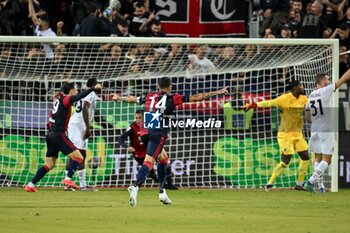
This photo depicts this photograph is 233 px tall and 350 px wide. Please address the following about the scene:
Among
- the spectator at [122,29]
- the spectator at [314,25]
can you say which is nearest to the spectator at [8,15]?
the spectator at [122,29]

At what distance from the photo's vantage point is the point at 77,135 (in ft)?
70.4

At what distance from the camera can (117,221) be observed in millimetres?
13633

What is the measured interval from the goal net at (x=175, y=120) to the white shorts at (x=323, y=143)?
1700 millimetres

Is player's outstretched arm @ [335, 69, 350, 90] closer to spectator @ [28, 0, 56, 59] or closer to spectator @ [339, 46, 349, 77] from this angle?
spectator @ [339, 46, 349, 77]

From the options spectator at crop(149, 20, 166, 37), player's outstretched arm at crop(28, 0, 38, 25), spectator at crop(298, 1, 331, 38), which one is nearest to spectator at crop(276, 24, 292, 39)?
spectator at crop(298, 1, 331, 38)

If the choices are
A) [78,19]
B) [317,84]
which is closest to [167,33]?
[78,19]

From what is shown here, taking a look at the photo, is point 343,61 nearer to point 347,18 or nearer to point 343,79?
point 347,18

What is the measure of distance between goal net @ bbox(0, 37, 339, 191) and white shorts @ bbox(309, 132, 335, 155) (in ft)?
5.58

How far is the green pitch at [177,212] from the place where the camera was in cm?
1288

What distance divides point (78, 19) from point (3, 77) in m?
3.46

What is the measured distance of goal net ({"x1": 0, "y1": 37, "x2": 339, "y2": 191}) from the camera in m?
22.2

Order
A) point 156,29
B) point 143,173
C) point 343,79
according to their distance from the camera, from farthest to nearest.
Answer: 1. point 156,29
2. point 343,79
3. point 143,173

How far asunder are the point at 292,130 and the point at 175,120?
9.29 feet

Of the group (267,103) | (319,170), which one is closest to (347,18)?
(267,103)
